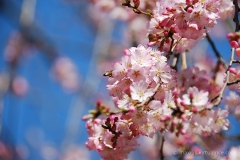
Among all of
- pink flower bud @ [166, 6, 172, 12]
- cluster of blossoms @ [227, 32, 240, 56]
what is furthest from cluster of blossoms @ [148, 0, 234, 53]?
cluster of blossoms @ [227, 32, 240, 56]

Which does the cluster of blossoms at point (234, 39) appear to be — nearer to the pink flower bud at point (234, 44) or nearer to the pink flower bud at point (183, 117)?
the pink flower bud at point (234, 44)

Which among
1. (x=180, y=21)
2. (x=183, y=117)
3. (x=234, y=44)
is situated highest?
(x=180, y=21)

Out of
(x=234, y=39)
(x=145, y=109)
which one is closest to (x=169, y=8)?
(x=234, y=39)

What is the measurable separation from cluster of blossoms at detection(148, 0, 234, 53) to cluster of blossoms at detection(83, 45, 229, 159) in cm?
12

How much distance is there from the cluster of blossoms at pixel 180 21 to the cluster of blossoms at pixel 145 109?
116mm

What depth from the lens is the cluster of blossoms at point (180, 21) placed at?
4.55 feet

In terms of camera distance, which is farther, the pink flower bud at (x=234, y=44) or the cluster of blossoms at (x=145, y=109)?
the pink flower bud at (x=234, y=44)

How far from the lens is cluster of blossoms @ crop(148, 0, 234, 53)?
1386 millimetres

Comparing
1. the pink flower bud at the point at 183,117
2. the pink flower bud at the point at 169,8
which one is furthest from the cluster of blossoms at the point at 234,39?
the pink flower bud at the point at 183,117

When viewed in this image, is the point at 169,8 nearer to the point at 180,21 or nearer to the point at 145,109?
the point at 180,21

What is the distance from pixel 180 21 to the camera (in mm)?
1420

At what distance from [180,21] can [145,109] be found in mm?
356

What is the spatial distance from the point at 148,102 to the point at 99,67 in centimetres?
412

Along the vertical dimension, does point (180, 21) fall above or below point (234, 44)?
above
